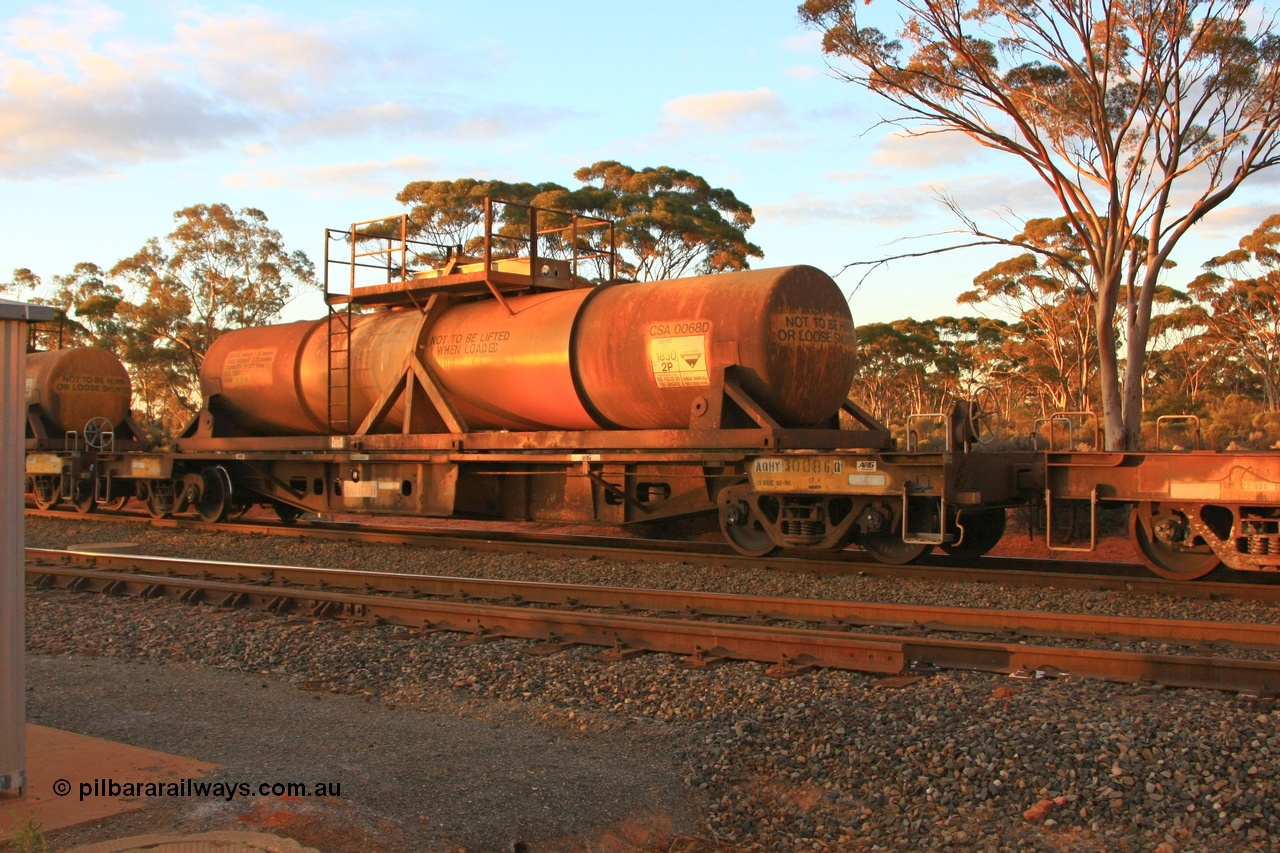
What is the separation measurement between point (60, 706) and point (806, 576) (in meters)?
6.80

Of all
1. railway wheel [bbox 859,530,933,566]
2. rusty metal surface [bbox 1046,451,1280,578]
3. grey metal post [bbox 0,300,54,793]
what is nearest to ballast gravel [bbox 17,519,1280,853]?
grey metal post [bbox 0,300,54,793]

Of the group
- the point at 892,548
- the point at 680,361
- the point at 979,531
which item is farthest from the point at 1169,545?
the point at 680,361

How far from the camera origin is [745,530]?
12.1m

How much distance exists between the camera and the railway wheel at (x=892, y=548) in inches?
434

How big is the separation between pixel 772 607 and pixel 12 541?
5807mm

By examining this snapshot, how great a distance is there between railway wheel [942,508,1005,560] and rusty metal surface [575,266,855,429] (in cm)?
195

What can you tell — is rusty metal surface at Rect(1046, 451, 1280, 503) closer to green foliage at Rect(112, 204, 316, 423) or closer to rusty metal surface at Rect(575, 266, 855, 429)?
rusty metal surface at Rect(575, 266, 855, 429)

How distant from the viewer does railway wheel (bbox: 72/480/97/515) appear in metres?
19.1

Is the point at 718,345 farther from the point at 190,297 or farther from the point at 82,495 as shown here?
the point at 190,297

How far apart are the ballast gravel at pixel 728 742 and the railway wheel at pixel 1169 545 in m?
1.44

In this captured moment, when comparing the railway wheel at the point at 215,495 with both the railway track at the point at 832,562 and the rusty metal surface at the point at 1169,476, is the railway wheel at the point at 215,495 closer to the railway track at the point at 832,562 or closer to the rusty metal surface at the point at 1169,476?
the railway track at the point at 832,562

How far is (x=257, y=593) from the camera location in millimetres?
9578

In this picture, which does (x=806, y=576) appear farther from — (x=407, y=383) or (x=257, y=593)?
(x=407, y=383)

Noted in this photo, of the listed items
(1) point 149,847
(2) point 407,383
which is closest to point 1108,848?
(1) point 149,847
